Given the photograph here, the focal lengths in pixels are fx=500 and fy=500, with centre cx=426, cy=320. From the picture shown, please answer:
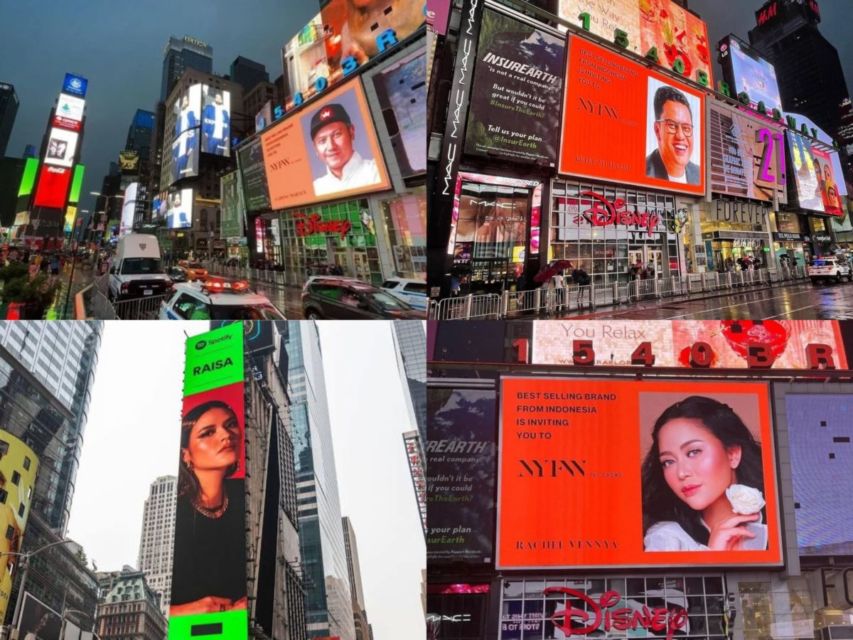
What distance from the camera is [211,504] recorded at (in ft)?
50.5

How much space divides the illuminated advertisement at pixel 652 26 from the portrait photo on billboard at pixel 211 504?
42.3 ft

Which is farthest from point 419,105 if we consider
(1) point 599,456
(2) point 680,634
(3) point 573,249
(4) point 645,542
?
(2) point 680,634

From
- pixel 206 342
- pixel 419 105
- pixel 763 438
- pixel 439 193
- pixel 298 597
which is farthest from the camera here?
Answer: pixel 298 597

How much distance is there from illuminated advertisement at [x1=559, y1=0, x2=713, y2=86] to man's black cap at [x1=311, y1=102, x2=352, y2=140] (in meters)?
7.65

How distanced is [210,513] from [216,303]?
12445 mm

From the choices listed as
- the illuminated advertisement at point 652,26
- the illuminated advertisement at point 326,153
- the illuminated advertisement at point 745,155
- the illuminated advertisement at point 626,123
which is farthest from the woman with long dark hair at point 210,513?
the illuminated advertisement at point 745,155

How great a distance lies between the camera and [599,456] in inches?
400

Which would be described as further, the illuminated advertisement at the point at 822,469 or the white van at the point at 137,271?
the illuminated advertisement at the point at 822,469

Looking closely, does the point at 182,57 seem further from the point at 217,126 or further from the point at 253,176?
the point at 253,176

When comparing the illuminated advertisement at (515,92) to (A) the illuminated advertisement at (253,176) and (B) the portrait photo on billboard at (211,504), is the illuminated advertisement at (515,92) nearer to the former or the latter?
(A) the illuminated advertisement at (253,176)

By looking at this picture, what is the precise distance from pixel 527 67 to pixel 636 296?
520cm

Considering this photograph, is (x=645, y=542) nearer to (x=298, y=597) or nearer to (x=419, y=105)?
(x=419, y=105)

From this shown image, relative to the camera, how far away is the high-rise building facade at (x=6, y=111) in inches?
194

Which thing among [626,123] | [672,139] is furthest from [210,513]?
[672,139]
